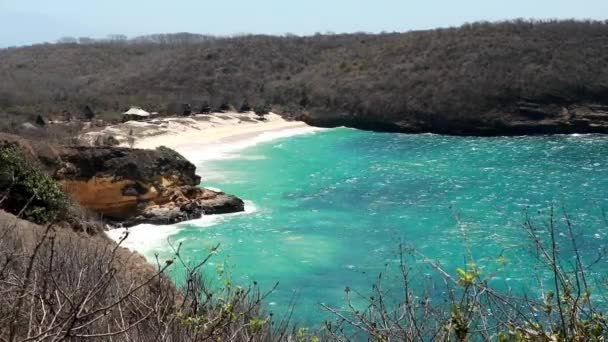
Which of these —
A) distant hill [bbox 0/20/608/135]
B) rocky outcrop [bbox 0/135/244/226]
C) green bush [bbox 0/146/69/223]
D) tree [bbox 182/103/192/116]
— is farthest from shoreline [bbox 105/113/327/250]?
green bush [bbox 0/146/69/223]

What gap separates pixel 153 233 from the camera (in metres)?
21.1

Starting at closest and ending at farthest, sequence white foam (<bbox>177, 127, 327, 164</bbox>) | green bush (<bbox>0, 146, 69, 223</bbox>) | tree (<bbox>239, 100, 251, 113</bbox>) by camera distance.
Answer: green bush (<bbox>0, 146, 69, 223</bbox>) < white foam (<bbox>177, 127, 327, 164</bbox>) < tree (<bbox>239, 100, 251, 113</bbox>)

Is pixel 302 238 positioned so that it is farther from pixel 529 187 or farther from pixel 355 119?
pixel 355 119

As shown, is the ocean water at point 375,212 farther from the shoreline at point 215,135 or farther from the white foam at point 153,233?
the shoreline at point 215,135

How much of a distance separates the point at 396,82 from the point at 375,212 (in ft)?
117

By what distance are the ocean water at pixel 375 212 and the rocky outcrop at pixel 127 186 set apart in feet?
2.65

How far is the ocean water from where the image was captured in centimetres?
1719

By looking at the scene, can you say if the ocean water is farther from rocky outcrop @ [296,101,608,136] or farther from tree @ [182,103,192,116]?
tree @ [182,103,192,116]

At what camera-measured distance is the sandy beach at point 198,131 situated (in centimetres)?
3962

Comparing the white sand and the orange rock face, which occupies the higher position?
the orange rock face

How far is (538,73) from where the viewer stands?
54.5 meters

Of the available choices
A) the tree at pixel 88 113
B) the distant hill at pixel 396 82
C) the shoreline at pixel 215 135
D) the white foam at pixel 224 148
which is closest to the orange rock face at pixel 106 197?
the shoreline at pixel 215 135

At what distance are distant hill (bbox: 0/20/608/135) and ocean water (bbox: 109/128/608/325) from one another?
751cm

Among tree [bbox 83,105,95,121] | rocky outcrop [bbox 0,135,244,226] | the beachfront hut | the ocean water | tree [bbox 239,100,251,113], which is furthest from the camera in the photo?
tree [bbox 239,100,251,113]
